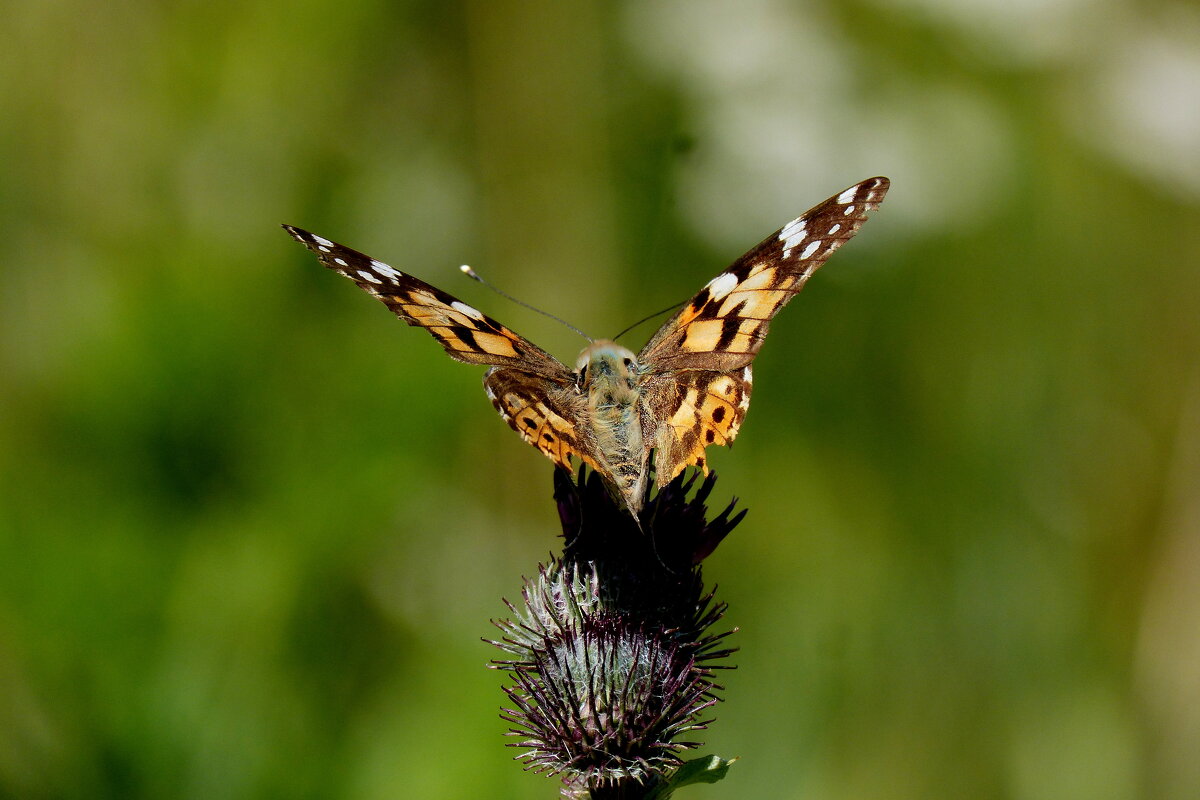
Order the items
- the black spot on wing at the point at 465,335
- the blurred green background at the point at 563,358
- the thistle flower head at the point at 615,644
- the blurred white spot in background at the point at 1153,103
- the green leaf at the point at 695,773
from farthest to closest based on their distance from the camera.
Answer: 1. the blurred white spot in background at the point at 1153,103
2. the blurred green background at the point at 563,358
3. the black spot on wing at the point at 465,335
4. the thistle flower head at the point at 615,644
5. the green leaf at the point at 695,773

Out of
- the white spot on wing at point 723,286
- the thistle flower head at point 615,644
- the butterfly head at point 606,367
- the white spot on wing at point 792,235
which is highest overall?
the white spot on wing at point 792,235

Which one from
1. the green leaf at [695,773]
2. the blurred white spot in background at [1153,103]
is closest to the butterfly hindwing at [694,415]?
the green leaf at [695,773]

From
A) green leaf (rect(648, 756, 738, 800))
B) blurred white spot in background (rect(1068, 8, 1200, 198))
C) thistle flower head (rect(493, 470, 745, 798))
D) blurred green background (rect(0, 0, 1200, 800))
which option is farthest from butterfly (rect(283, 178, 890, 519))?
blurred white spot in background (rect(1068, 8, 1200, 198))

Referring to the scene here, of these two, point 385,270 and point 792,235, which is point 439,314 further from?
point 792,235

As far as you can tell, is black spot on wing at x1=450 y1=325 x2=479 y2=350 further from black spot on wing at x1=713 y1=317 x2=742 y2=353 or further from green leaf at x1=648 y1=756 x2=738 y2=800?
green leaf at x1=648 y1=756 x2=738 y2=800

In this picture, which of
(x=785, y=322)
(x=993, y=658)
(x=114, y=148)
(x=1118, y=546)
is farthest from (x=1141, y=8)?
(x=114, y=148)

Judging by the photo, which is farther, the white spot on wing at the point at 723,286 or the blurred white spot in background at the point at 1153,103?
the blurred white spot in background at the point at 1153,103

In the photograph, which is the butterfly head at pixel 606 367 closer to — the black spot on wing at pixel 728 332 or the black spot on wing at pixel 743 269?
the black spot on wing at pixel 728 332
